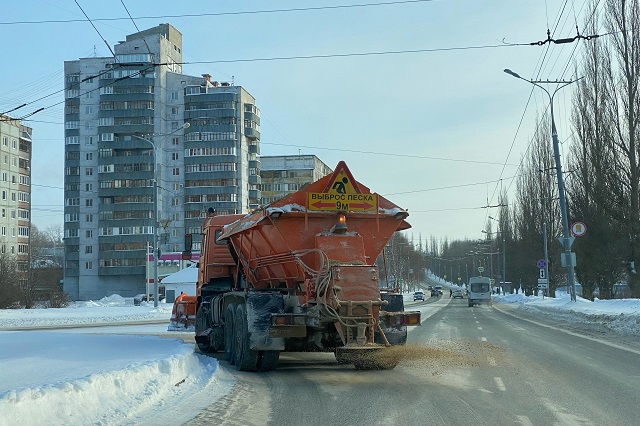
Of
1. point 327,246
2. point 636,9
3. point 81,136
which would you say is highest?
point 81,136

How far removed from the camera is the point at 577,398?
8578mm

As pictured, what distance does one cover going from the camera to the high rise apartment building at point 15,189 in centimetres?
9994

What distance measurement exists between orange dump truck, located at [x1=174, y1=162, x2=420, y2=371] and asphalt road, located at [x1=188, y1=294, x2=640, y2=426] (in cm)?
49

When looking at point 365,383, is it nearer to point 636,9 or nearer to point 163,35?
point 636,9

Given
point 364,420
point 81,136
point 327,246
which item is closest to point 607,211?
point 327,246

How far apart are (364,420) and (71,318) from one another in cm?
3052

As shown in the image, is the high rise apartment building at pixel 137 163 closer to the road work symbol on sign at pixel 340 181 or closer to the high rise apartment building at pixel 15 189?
the high rise apartment building at pixel 15 189

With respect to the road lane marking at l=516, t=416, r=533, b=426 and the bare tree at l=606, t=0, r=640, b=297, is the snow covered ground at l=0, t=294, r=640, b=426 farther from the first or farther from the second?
the bare tree at l=606, t=0, r=640, b=297

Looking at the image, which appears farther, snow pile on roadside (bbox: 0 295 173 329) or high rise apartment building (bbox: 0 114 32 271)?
high rise apartment building (bbox: 0 114 32 271)

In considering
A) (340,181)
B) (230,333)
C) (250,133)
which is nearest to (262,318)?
(230,333)

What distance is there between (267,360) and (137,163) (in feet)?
279

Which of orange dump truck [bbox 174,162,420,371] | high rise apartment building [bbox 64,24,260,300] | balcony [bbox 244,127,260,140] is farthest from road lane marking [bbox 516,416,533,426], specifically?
balcony [bbox 244,127,260,140]

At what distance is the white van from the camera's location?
61.4 metres

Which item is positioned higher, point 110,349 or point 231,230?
point 231,230
